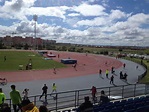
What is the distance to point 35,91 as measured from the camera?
23.7 metres

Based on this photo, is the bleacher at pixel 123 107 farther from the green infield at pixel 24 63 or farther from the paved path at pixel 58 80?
the green infield at pixel 24 63

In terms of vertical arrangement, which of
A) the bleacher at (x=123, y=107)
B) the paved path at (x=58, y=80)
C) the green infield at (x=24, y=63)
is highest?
the bleacher at (x=123, y=107)

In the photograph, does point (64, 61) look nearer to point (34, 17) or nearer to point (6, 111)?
point (34, 17)

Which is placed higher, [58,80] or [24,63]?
[24,63]

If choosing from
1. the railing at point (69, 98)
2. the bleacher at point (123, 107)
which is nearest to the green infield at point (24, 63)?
the railing at point (69, 98)

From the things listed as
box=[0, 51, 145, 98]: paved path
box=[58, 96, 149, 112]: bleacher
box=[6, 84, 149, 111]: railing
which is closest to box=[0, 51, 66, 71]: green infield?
box=[0, 51, 145, 98]: paved path

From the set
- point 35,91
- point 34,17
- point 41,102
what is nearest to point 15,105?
point 41,102

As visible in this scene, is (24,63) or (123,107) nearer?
(123,107)

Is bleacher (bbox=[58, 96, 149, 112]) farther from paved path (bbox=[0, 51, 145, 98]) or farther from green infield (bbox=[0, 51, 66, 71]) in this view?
green infield (bbox=[0, 51, 66, 71])

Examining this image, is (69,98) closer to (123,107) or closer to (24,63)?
(123,107)

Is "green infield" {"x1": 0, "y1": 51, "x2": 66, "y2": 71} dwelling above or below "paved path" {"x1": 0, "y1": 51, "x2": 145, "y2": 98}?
above

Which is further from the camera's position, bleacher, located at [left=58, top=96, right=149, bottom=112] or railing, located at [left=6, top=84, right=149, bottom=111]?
railing, located at [left=6, top=84, right=149, bottom=111]

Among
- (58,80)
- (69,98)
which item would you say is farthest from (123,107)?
(58,80)

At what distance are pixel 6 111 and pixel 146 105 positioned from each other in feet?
21.4
